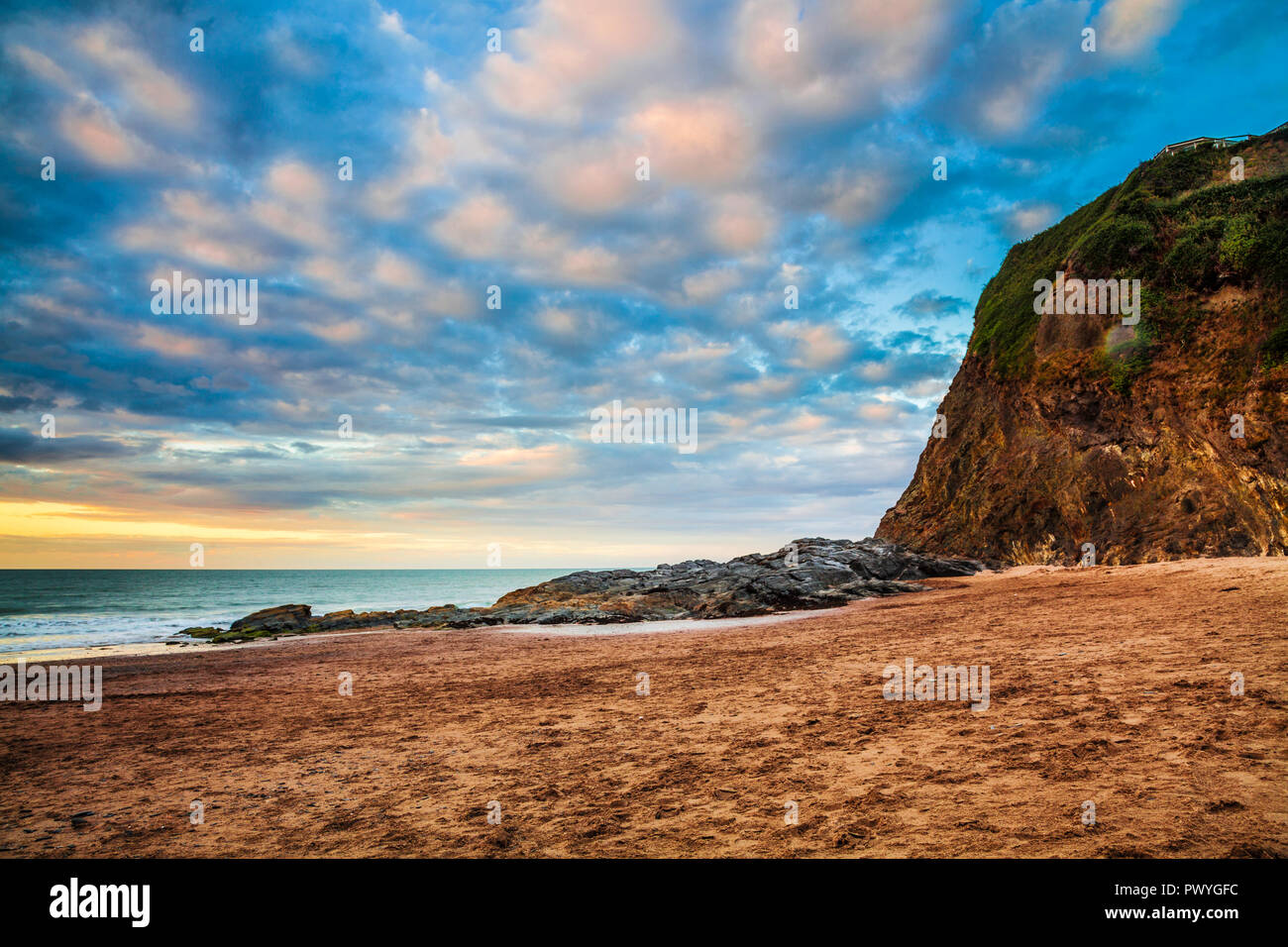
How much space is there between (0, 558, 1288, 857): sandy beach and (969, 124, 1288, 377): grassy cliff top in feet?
53.0

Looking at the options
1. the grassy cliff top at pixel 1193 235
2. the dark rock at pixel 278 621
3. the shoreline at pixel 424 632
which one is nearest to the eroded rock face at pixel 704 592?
the dark rock at pixel 278 621

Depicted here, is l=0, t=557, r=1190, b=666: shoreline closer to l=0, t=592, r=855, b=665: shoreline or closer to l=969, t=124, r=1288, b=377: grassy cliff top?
l=0, t=592, r=855, b=665: shoreline

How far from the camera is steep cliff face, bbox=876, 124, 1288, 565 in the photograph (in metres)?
21.8

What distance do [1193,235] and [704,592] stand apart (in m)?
25.3

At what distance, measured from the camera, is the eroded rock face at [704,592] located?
26281 mm

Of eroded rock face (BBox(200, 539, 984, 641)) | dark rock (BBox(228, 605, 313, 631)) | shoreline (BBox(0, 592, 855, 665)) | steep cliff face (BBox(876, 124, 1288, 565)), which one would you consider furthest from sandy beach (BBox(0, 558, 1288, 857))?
dark rock (BBox(228, 605, 313, 631))

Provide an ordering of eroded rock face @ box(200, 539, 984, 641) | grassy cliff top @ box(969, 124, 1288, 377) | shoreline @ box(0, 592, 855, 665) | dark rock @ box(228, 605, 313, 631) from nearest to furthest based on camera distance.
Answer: shoreline @ box(0, 592, 855, 665) → grassy cliff top @ box(969, 124, 1288, 377) → eroded rock face @ box(200, 539, 984, 641) → dark rock @ box(228, 605, 313, 631)

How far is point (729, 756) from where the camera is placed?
6.45 m

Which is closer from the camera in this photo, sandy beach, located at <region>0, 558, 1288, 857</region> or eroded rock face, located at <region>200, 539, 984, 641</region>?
sandy beach, located at <region>0, 558, 1288, 857</region>

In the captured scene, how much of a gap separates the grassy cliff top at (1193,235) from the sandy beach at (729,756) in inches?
636

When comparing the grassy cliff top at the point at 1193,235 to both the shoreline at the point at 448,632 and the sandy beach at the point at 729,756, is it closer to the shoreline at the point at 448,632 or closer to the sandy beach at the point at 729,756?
the shoreline at the point at 448,632

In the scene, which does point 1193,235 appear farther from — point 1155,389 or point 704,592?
point 704,592

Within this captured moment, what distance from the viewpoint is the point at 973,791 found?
4781 millimetres

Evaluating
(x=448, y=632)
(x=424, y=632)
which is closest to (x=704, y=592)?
(x=448, y=632)
